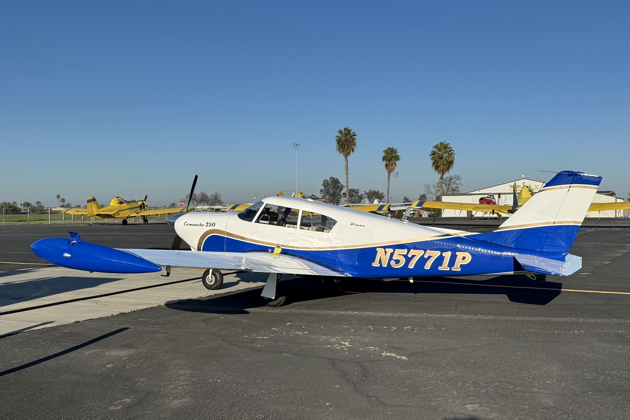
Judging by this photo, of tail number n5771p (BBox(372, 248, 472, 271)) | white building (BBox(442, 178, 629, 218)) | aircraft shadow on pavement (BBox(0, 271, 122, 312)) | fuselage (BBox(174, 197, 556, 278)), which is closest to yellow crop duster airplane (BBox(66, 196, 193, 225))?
aircraft shadow on pavement (BBox(0, 271, 122, 312))

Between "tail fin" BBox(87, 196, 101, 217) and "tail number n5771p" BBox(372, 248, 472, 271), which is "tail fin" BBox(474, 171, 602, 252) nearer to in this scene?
"tail number n5771p" BBox(372, 248, 472, 271)

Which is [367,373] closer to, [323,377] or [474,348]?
[323,377]

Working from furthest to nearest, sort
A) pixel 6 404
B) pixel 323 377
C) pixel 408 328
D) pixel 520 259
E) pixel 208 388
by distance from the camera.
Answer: pixel 520 259 < pixel 408 328 < pixel 323 377 < pixel 208 388 < pixel 6 404

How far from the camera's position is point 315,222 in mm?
9562

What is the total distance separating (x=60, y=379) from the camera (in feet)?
16.5

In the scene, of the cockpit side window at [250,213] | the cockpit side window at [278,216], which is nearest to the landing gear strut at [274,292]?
the cockpit side window at [278,216]

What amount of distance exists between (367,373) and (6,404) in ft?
12.6

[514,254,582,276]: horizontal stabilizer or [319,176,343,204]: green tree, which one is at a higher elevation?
[319,176,343,204]: green tree

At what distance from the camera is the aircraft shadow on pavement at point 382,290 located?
361 inches

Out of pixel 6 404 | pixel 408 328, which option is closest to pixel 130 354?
pixel 6 404

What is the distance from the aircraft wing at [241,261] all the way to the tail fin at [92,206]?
159 ft

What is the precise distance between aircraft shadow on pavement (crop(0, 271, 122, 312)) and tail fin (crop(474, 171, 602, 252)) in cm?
1006

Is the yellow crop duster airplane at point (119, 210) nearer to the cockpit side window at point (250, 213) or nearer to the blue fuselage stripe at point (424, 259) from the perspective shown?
the cockpit side window at point (250, 213)

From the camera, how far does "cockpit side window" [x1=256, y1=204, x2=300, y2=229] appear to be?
962cm
